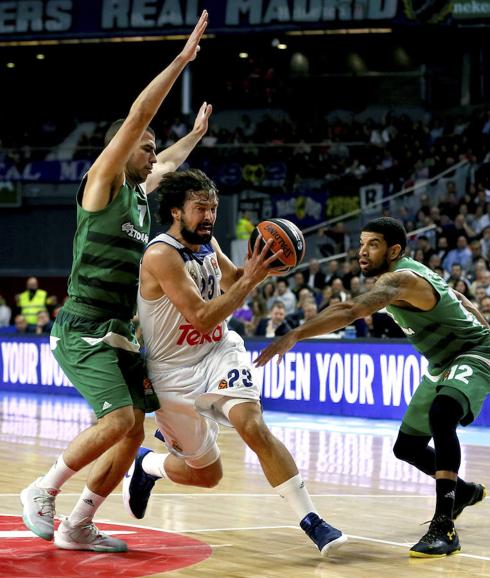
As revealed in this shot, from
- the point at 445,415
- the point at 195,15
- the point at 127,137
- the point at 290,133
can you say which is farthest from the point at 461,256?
the point at 127,137

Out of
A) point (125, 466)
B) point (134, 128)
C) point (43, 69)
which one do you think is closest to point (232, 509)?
point (125, 466)

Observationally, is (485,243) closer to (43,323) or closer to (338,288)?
(338,288)

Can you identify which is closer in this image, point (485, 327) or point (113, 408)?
point (113, 408)

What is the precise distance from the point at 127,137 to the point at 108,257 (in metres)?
0.69

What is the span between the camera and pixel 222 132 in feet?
87.3

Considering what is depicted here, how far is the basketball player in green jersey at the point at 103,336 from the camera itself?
5.72m

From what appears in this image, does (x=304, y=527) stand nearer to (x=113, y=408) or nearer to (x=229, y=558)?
(x=229, y=558)

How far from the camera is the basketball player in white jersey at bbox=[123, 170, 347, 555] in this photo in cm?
566

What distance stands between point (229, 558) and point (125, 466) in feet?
2.43

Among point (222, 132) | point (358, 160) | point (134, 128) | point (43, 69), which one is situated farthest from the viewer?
point (43, 69)

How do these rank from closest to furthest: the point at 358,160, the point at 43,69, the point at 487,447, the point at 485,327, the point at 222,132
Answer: the point at 485,327
the point at 487,447
the point at 358,160
the point at 222,132
the point at 43,69

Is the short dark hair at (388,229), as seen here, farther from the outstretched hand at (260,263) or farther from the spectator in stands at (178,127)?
the spectator in stands at (178,127)

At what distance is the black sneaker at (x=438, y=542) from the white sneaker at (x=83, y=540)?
1533 millimetres

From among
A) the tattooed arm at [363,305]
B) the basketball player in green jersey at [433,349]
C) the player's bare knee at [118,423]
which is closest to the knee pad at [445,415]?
the basketball player in green jersey at [433,349]
